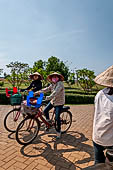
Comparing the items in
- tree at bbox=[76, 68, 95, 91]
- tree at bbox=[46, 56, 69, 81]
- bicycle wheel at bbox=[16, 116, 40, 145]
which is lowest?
bicycle wheel at bbox=[16, 116, 40, 145]

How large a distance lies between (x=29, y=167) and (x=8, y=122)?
2684 millimetres

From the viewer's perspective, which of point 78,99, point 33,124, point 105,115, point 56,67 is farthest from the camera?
point 56,67

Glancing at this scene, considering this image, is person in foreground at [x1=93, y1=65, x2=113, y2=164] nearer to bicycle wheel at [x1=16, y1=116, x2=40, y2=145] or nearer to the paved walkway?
the paved walkway

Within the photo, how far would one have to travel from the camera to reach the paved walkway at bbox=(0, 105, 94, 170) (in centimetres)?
291

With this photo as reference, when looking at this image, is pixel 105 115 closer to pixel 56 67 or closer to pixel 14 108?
pixel 14 108

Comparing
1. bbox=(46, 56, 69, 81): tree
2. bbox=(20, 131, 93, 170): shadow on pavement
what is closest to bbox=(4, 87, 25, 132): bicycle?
bbox=(20, 131, 93, 170): shadow on pavement

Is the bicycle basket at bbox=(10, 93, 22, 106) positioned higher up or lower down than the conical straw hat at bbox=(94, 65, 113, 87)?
lower down

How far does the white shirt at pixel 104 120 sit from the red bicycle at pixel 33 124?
7.39 ft

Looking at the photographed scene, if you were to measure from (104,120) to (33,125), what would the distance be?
2.79 m

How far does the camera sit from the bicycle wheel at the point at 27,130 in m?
3.62

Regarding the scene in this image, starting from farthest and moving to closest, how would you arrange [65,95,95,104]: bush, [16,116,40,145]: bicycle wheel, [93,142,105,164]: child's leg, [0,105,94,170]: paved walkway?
[65,95,95,104]: bush < [16,116,40,145]: bicycle wheel < [0,105,94,170]: paved walkway < [93,142,105,164]: child's leg

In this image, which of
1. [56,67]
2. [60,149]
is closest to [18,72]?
[60,149]

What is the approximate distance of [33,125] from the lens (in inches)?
160

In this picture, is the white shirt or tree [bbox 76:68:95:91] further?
tree [bbox 76:68:95:91]
